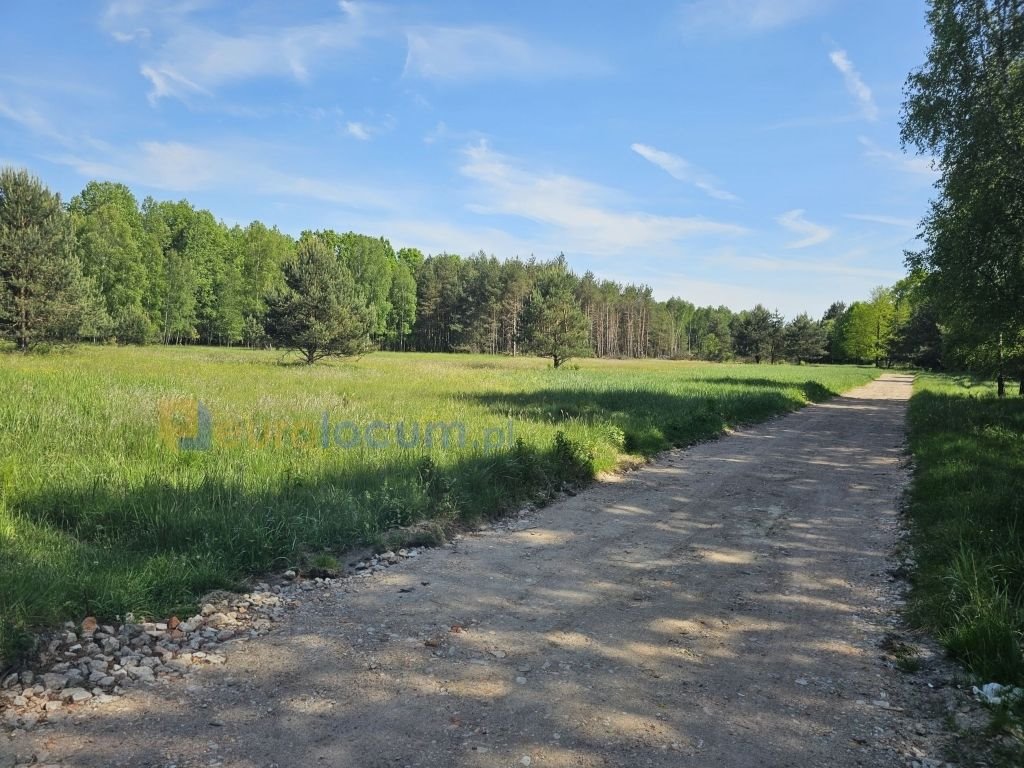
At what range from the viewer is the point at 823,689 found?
12.2 ft

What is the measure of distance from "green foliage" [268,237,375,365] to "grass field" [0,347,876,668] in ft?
67.8

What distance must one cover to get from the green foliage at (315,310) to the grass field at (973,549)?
99.2ft

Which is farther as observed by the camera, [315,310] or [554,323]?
[554,323]

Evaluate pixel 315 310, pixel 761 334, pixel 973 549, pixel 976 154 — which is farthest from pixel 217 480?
pixel 761 334

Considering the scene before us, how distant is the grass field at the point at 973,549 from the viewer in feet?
13.3

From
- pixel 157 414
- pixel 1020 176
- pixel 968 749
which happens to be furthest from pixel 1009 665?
pixel 1020 176

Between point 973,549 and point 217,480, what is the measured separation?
780 centimetres

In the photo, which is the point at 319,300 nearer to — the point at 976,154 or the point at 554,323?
the point at 554,323

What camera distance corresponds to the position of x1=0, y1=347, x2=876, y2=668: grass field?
184 inches

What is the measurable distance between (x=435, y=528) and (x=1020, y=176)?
16186 mm

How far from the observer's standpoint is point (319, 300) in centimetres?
3531

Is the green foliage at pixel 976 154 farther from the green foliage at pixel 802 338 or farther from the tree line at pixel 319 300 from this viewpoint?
the green foliage at pixel 802 338

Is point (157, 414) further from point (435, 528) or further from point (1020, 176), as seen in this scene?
point (1020, 176)

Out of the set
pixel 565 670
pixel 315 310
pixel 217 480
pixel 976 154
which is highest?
pixel 976 154
